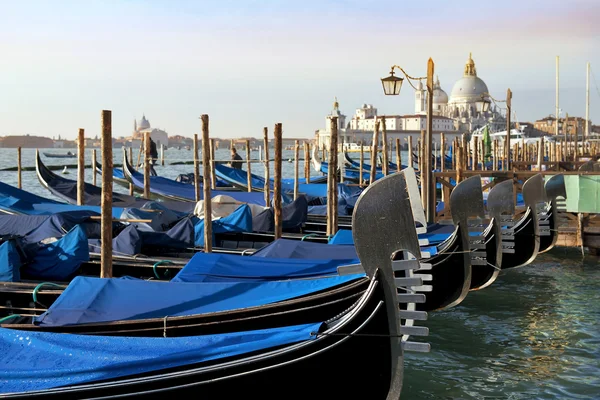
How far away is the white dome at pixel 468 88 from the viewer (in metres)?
67.8

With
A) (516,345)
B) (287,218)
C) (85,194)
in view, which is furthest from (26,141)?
(516,345)

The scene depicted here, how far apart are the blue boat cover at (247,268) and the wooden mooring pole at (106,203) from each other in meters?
0.77

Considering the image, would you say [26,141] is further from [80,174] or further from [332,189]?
[332,189]

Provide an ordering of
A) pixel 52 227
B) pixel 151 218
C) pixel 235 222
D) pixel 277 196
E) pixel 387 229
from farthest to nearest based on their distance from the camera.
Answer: pixel 151 218, pixel 235 222, pixel 277 196, pixel 52 227, pixel 387 229

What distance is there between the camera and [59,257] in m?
5.37

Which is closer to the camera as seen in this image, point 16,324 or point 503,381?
point 16,324

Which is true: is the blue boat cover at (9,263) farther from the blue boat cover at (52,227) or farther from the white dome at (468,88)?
the white dome at (468,88)

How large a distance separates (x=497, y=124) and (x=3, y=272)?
65110mm

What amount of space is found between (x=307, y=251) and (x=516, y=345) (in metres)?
1.69

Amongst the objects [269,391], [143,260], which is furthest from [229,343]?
[143,260]

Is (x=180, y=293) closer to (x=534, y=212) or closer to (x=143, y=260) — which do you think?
(x=143, y=260)

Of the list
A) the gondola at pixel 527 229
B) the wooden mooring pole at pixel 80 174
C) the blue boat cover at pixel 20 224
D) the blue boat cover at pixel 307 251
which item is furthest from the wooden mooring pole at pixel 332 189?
the wooden mooring pole at pixel 80 174

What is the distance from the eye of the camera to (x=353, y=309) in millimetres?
3064

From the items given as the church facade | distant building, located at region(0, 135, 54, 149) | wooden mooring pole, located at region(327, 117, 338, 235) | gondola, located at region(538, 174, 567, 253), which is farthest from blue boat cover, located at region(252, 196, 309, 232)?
distant building, located at region(0, 135, 54, 149)
